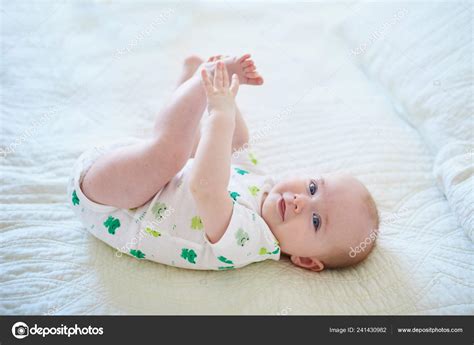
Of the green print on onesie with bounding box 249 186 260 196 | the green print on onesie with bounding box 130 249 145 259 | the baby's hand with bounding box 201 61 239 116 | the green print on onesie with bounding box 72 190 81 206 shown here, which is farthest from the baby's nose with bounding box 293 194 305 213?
the green print on onesie with bounding box 72 190 81 206

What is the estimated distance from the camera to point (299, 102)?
1355 mm

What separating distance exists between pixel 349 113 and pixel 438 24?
0.33 m

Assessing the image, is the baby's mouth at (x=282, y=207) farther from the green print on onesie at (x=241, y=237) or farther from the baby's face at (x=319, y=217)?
the green print on onesie at (x=241, y=237)

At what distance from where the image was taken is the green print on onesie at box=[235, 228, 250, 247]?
35.7 inches

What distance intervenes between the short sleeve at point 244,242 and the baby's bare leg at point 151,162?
0.16m

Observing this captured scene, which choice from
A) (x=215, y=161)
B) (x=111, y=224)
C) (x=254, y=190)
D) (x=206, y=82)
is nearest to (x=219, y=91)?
(x=206, y=82)

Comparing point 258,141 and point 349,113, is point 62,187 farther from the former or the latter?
point 349,113

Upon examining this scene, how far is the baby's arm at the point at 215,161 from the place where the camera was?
2.85 ft

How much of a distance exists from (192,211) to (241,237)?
120mm

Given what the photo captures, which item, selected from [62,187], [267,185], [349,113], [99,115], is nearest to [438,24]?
[349,113]

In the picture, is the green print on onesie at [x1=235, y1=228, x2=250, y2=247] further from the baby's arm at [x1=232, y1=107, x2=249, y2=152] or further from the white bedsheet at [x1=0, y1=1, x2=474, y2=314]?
the baby's arm at [x1=232, y1=107, x2=249, y2=152]

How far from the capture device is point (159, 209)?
964 millimetres
